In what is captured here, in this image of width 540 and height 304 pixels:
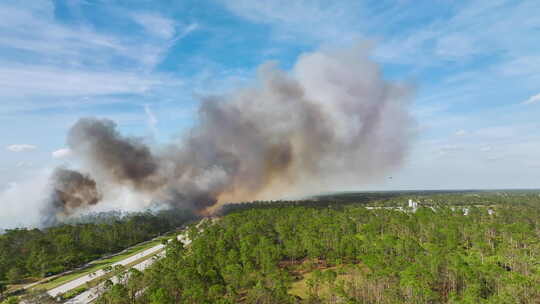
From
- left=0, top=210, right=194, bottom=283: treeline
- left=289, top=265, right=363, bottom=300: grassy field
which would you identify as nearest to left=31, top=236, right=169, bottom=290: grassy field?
left=0, top=210, right=194, bottom=283: treeline

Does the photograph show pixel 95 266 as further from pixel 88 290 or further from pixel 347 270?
Answer: pixel 347 270

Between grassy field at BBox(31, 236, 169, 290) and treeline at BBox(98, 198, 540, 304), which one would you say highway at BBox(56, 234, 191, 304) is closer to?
grassy field at BBox(31, 236, 169, 290)

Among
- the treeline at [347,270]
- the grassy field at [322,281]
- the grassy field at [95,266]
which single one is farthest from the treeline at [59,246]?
the grassy field at [322,281]

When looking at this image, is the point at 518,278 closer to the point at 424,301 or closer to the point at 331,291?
the point at 424,301

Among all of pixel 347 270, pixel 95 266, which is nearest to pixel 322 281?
pixel 347 270

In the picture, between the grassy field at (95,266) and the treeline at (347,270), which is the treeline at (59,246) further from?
the treeline at (347,270)

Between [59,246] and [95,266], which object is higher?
[59,246]
